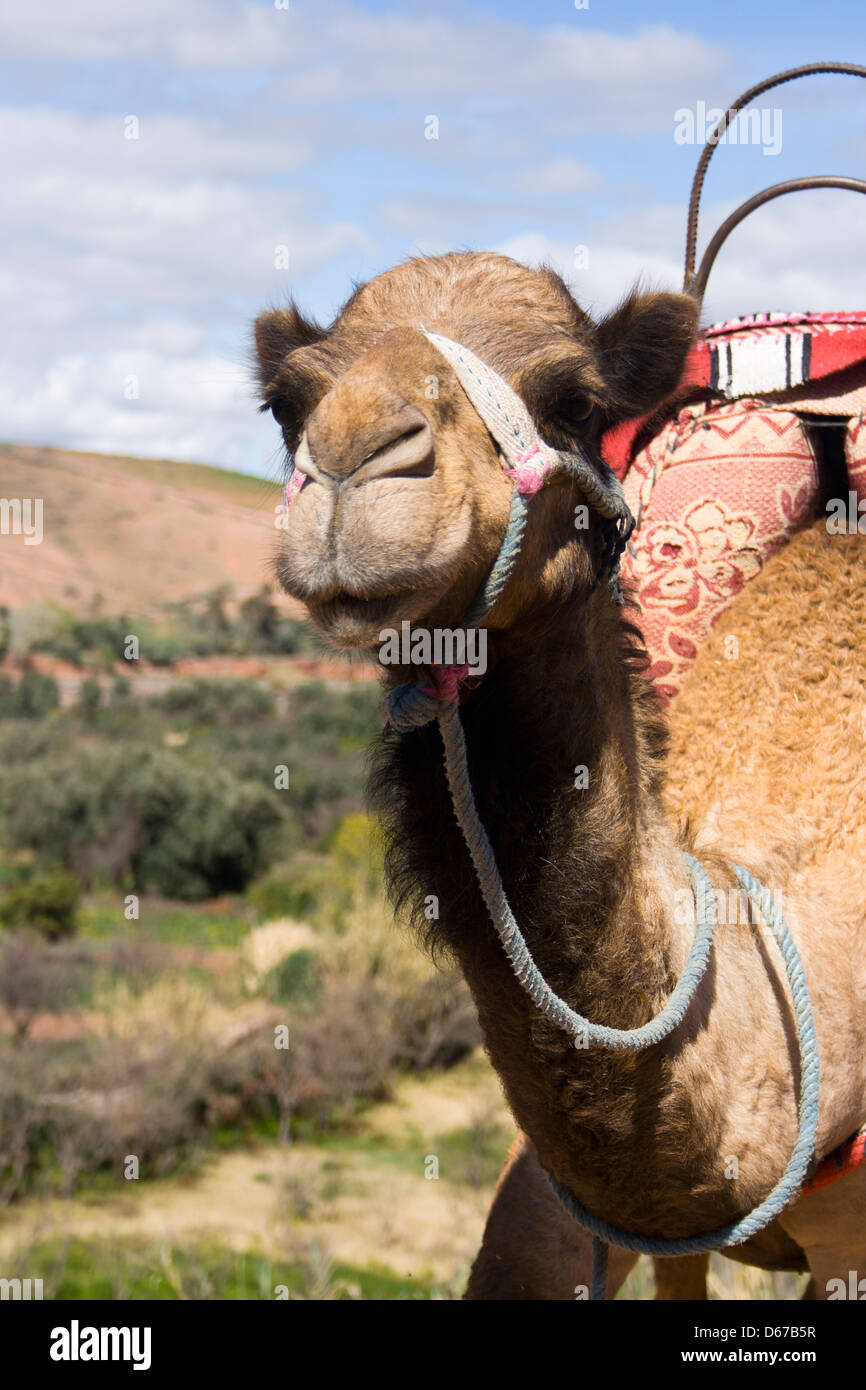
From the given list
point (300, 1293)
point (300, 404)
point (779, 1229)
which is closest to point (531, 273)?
point (300, 404)

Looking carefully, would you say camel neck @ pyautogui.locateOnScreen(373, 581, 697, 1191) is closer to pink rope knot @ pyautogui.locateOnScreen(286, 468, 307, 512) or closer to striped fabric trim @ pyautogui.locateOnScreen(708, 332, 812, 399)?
pink rope knot @ pyautogui.locateOnScreen(286, 468, 307, 512)

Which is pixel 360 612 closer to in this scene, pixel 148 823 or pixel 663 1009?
pixel 663 1009

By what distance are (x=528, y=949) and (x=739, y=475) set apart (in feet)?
6.51

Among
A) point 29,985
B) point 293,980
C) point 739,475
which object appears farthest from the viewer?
point 293,980

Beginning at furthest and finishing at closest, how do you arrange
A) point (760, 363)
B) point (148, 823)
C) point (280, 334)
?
point (148, 823) → point (760, 363) → point (280, 334)

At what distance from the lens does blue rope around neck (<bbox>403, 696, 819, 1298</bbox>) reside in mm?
2326

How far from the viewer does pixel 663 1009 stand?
2543mm

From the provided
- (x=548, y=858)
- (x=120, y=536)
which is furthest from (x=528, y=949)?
(x=120, y=536)

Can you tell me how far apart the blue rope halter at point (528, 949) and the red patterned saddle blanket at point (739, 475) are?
1168 millimetres

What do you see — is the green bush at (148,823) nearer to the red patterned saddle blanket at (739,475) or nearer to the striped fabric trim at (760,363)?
the red patterned saddle blanket at (739,475)

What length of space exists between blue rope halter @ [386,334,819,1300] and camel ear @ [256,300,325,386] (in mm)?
770

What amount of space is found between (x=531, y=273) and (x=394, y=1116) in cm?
1038

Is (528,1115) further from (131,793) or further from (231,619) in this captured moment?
(231,619)

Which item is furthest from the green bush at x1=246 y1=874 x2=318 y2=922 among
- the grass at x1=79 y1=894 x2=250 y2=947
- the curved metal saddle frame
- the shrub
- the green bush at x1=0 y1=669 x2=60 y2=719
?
the green bush at x1=0 y1=669 x2=60 y2=719
